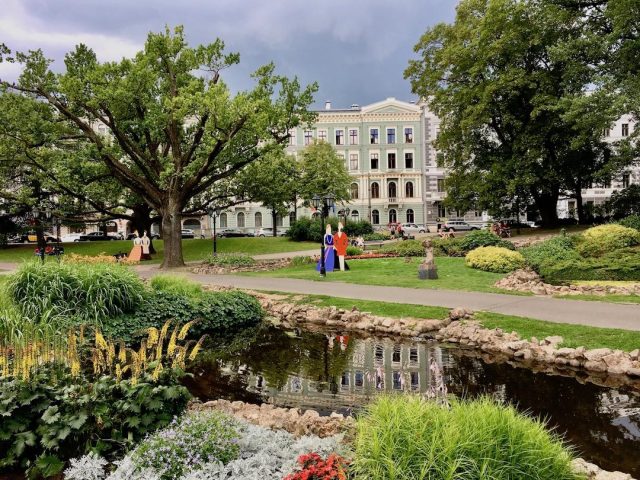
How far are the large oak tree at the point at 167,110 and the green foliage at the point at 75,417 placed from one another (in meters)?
17.0

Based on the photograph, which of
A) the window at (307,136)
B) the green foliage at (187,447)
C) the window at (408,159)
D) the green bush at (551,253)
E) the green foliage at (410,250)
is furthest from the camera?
the window at (408,159)

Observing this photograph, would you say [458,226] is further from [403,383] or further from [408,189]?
[403,383]

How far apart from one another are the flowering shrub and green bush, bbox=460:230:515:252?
70.6 feet

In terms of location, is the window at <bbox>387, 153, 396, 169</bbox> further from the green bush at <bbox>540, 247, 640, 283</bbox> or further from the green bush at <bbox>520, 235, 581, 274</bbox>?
the green bush at <bbox>540, 247, 640, 283</bbox>

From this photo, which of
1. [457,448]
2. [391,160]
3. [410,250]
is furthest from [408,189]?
[457,448]

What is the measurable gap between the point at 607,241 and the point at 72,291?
1871 centimetres

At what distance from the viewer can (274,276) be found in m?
19.3

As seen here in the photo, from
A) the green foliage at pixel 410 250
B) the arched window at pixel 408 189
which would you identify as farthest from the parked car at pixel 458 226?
the green foliage at pixel 410 250

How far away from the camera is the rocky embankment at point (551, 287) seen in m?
13.3

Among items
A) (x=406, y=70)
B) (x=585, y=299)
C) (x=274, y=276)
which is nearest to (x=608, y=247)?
(x=585, y=299)

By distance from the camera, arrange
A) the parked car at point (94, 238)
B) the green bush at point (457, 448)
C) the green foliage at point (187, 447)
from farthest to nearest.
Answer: the parked car at point (94, 238)
the green foliage at point (187, 447)
the green bush at point (457, 448)

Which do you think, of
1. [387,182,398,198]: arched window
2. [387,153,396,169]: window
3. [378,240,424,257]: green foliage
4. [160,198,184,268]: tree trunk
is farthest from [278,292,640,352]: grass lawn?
[387,153,396,169]: window

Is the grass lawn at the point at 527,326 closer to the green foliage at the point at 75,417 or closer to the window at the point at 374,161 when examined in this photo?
the green foliage at the point at 75,417

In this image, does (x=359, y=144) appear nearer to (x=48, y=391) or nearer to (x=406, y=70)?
(x=406, y=70)
